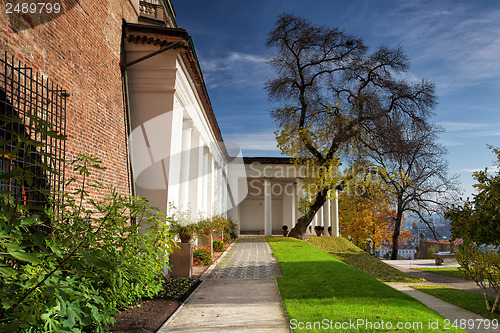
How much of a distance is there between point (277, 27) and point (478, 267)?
1815 cm

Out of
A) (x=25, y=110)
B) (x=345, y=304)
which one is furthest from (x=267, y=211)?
(x=25, y=110)

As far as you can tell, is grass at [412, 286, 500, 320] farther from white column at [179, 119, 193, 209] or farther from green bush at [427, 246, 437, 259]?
green bush at [427, 246, 437, 259]

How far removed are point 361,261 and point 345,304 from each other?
12.1m

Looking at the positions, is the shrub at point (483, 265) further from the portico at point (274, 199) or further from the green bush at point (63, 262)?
the portico at point (274, 199)

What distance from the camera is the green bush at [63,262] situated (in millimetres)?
2754

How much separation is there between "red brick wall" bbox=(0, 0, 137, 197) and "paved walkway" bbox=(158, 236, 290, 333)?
3234mm

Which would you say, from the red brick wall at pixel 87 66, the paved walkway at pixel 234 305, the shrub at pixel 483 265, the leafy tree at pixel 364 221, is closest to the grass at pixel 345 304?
the paved walkway at pixel 234 305

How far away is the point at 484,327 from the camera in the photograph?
6773 mm

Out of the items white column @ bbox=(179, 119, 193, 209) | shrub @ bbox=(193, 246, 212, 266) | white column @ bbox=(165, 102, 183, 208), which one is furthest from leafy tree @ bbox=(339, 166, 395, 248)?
white column @ bbox=(165, 102, 183, 208)

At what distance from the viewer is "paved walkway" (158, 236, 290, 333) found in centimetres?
550

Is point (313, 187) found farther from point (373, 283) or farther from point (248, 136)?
point (373, 283)

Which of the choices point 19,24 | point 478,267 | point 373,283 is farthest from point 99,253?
point 478,267

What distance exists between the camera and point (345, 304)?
6996mm

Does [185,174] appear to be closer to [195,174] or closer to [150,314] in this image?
[195,174]
